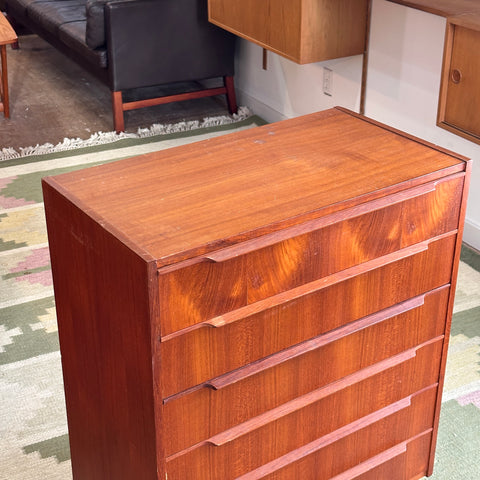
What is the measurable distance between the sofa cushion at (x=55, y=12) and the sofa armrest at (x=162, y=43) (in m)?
0.71

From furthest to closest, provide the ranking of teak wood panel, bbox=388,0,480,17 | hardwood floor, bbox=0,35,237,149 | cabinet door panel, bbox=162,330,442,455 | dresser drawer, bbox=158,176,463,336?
hardwood floor, bbox=0,35,237,149 < teak wood panel, bbox=388,0,480,17 < cabinet door panel, bbox=162,330,442,455 < dresser drawer, bbox=158,176,463,336

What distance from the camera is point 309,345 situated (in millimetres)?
1759

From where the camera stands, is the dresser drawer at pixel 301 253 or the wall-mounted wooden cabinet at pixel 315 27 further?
the wall-mounted wooden cabinet at pixel 315 27

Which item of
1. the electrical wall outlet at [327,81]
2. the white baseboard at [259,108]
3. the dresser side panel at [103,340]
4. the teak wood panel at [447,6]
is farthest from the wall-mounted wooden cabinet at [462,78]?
the white baseboard at [259,108]

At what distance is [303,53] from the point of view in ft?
12.3

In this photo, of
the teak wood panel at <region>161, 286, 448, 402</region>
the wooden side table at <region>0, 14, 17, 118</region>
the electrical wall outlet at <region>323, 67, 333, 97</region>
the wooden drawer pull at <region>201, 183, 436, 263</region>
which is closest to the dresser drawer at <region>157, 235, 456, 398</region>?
the teak wood panel at <region>161, 286, 448, 402</region>

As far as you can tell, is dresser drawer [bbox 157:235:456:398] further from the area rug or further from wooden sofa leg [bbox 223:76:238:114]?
wooden sofa leg [bbox 223:76:238:114]

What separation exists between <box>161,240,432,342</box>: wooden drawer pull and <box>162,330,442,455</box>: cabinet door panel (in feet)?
0.52

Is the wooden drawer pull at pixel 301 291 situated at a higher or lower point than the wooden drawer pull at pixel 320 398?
higher

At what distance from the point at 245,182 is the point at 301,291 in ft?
0.86

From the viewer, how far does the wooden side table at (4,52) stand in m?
4.41

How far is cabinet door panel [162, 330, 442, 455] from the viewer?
1.64 m

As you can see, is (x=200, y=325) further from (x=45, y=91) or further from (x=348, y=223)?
(x=45, y=91)

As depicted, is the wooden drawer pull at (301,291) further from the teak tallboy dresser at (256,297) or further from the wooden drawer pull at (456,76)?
the wooden drawer pull at (456,76)
